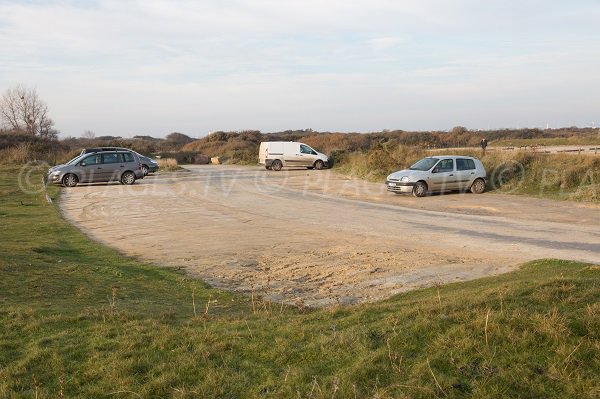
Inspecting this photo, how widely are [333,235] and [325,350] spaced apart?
9857mm

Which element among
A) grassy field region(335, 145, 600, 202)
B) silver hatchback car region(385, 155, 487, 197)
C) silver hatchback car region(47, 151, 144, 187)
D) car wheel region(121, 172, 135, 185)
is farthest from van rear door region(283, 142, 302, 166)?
silver hatchback car region(385, 155, 487, 197)

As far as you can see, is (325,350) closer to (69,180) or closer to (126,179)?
(69,180)

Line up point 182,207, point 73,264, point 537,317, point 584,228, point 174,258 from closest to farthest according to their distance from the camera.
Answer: point 537,317, point 73,264, point 174,258, point 584,228, point 182,207

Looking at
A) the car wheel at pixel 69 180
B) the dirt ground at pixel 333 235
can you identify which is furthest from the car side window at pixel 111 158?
the dirt ground at pixel 333 235

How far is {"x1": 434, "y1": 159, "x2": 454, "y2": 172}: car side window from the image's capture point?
24.2 m

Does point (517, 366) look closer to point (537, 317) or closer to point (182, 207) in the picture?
point (537, 317)

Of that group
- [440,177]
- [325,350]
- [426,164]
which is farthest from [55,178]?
[325,350]

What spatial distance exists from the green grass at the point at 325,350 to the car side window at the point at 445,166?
17.8 m

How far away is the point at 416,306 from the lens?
5.95 m

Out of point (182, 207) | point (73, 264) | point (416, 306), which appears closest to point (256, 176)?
point (182, 207)

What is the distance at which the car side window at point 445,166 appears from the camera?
24203 mm

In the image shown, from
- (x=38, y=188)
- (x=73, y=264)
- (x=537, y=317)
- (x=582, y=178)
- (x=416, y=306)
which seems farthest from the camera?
(x=38, y=188)

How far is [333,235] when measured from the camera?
14.7 m

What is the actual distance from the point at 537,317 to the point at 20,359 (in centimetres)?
441
